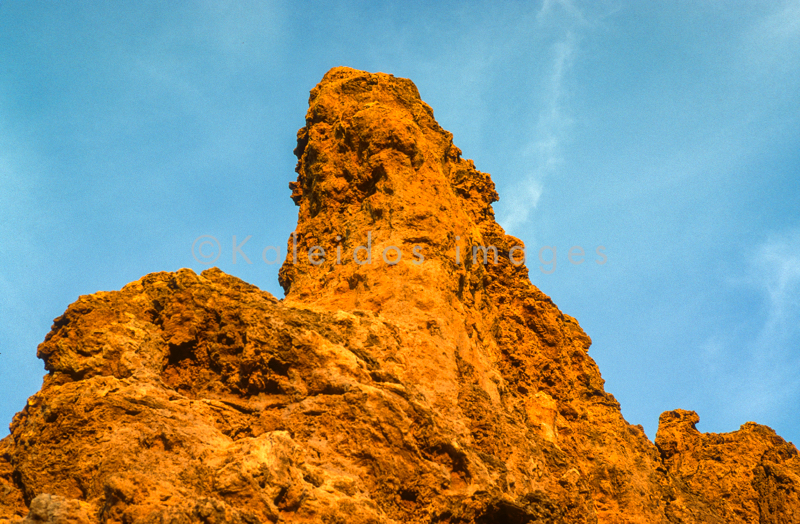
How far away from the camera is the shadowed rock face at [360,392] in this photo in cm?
870

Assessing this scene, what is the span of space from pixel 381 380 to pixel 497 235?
27.6 ft

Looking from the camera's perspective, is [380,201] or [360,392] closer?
[360,392]

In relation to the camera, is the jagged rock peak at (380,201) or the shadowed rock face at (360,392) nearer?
the shadowed rock face at (360,392)

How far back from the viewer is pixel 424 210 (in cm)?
1386

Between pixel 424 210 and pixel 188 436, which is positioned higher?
pixel 424 210

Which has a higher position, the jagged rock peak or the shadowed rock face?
the jagged rock peak

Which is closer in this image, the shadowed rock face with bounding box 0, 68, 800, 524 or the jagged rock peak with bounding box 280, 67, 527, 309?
the shadowed rock face with bounding box 0, 68, 800, 524

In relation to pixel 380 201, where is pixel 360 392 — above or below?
below

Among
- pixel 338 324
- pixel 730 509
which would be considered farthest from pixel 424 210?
pixel 730 509

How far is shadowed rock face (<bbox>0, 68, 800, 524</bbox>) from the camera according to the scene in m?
8.70

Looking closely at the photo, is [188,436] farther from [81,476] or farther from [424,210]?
[424,210]

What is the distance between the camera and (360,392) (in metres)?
9.66

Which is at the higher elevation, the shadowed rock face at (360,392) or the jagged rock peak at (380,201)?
the jagged rock peak at (380,201)

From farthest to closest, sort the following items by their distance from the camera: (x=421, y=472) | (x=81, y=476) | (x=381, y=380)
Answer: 1. (x=381, y=380)
2. (x=421, y=472)
3. (x=81, y=476)
